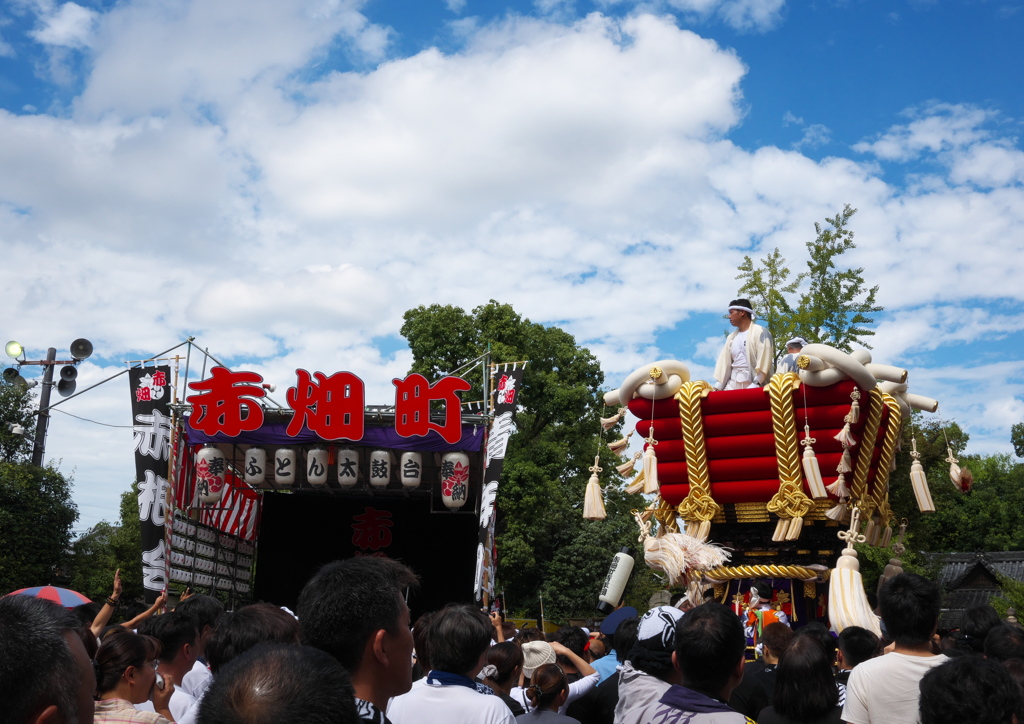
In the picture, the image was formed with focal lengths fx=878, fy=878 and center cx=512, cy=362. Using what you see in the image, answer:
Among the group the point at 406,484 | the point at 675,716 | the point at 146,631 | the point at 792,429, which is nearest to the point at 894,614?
the point at 675,716

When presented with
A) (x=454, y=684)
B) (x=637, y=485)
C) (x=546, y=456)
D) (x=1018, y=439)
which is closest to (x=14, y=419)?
(x=546, y=456)

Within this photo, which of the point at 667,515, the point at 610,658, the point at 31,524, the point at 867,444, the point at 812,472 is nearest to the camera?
the point at 610,658

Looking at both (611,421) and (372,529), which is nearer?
(611,421)

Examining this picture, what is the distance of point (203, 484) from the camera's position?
14.8 m

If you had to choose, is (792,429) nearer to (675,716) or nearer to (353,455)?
(675,716)

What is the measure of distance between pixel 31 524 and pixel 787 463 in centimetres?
1507

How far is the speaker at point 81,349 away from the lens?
581 inches

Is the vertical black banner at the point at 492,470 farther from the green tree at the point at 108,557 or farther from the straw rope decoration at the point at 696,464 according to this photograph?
the green tree at the point at 108,557

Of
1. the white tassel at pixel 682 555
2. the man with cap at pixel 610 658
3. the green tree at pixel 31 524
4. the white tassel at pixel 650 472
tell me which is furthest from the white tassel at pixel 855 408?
the green tree at pixel 31 524

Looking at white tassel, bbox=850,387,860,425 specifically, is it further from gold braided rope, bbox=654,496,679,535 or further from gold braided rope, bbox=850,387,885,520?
gold braided rope, bbox=654,496,679,535

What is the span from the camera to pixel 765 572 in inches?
344

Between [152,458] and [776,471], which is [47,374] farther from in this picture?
[776,471]

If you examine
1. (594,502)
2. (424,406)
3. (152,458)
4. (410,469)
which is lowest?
(594,502)

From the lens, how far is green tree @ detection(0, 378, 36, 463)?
1945 centimetres
